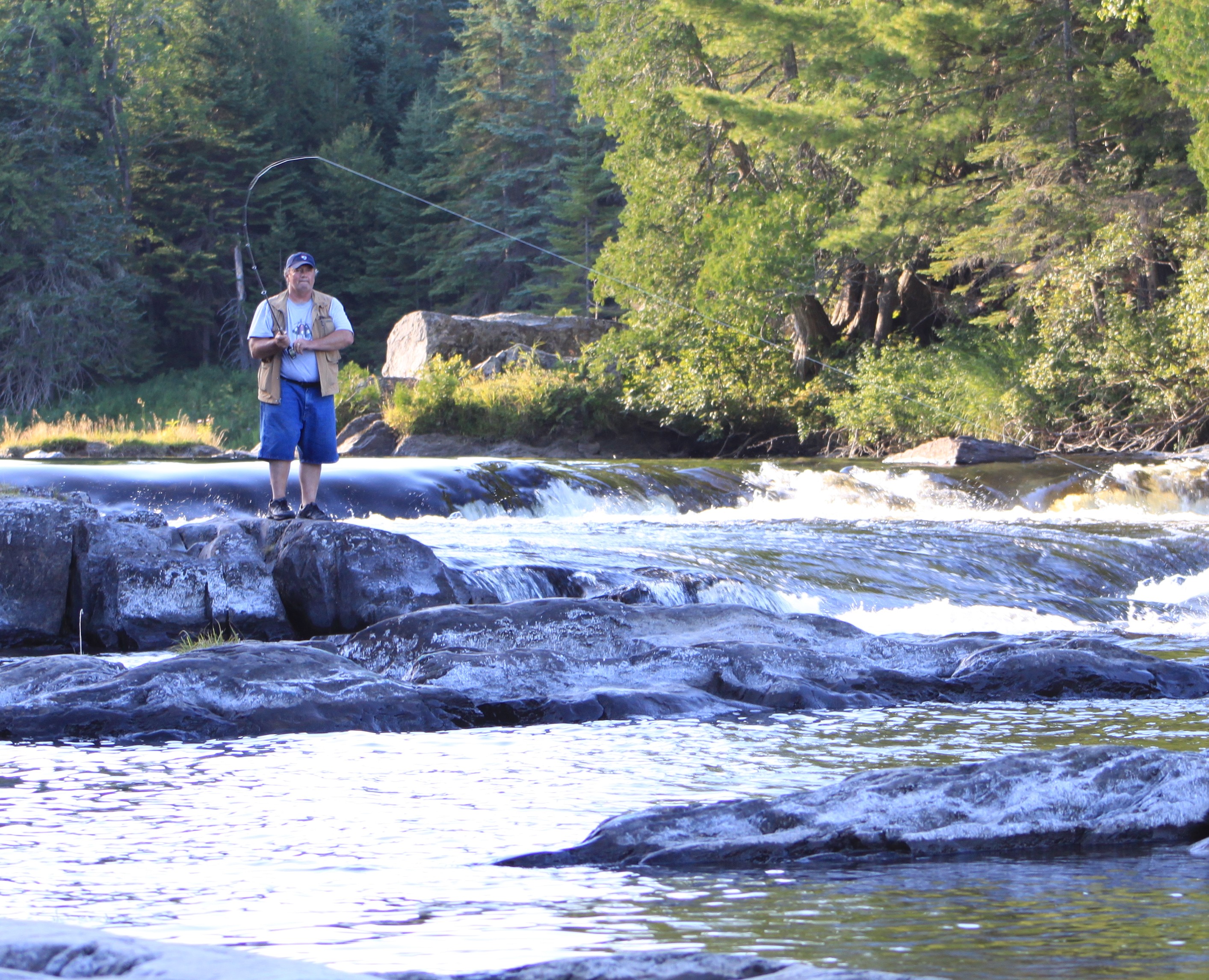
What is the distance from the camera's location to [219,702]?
5730 millimetres

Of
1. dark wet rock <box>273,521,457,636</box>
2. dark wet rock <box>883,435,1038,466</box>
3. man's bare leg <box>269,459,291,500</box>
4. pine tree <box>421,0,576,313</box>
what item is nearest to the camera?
dark wet rock <box>273,521,457,636</box>

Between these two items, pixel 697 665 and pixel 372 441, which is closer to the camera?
pixel 697 665

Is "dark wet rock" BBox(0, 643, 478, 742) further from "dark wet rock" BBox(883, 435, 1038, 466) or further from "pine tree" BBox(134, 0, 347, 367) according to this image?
"pine tree" BBox(134, 0, 347, 367)

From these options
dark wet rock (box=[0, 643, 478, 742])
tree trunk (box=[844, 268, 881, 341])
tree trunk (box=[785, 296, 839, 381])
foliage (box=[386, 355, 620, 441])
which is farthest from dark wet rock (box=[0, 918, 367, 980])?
tree trunk (box=[844, 268, 881, 341])

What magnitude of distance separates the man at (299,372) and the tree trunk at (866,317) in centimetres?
1825

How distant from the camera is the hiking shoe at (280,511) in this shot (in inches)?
344

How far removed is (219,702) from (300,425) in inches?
124

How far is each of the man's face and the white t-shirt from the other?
90 millimetres

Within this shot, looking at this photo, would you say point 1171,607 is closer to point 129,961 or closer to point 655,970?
point 655,970

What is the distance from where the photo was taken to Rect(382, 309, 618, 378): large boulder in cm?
2834

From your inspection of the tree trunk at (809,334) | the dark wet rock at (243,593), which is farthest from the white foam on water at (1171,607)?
the tree trunk at (809,334)

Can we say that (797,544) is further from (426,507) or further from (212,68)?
(212,68)

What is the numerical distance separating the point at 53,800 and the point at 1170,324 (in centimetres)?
1806

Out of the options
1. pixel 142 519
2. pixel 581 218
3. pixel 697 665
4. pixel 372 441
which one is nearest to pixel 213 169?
pixel 581 218
